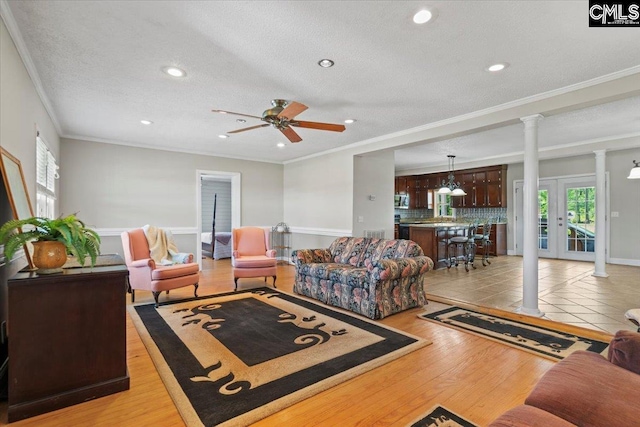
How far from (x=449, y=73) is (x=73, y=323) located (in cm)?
372

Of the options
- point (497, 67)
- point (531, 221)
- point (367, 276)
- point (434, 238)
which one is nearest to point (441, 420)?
point (367, 276)

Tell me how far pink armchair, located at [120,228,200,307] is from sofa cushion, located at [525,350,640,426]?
414 cm

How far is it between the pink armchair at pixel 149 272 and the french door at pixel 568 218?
8217 mm

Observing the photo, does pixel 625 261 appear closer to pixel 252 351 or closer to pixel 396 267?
pixel 396 267

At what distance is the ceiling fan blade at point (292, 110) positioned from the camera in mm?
3164

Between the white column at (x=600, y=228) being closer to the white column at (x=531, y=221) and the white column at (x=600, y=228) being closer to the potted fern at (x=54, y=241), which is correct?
the white column at (x=531, y=221)

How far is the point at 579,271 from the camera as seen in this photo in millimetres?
6410

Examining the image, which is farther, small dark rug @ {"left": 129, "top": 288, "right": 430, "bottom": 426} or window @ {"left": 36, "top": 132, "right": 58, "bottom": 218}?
window @ {"left": 36, "top": 132, "right": 58, "bottom": 218}

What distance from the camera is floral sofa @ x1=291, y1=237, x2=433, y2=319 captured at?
3699 millimetres

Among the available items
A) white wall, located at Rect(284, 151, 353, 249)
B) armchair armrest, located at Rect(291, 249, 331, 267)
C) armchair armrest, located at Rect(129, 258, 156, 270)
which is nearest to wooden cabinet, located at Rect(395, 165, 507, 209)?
white wall, located at Rect(284, 151, 353, 249)

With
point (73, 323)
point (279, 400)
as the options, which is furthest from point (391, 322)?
point (73, 323)

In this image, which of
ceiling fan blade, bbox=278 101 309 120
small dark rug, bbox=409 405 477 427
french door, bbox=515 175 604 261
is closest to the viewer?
small dark rug, bbox=409 405 477 427

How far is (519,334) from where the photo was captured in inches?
126

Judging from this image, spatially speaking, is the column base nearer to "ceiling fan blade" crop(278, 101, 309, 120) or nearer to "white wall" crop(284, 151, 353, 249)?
"white wall" crop(284, 151, 353, 249)
